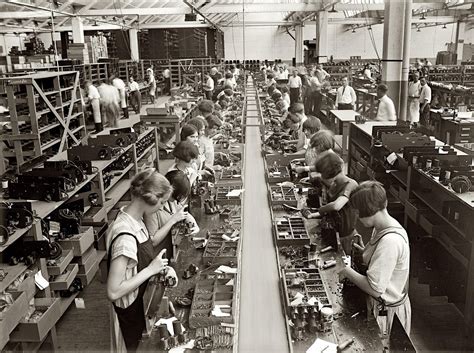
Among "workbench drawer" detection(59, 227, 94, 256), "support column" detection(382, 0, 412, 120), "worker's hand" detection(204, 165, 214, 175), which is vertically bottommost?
"workbench drawer" detection(59, 227, 94, 256)

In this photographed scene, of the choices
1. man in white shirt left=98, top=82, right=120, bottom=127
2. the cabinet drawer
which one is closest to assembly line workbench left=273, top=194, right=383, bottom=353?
the cabinet drawer

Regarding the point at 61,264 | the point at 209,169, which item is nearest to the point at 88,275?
the point at 61,264

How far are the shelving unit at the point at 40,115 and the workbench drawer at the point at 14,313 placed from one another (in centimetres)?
466

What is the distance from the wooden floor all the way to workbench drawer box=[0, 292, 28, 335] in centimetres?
85

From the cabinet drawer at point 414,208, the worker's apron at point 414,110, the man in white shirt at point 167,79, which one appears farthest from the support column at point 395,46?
the man in white shirt at point 167,79

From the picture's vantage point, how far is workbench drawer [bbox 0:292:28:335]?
316 cm

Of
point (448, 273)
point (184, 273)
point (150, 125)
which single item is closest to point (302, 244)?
point (184, 273)

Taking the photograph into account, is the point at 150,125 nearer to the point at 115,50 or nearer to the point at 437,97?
the point at 437,97

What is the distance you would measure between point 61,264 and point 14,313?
97 cm

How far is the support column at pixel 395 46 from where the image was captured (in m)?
10.3

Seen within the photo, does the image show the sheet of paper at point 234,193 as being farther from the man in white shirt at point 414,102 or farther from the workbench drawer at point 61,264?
the man in white shirt at point 414,102

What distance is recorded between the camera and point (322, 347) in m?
2.38

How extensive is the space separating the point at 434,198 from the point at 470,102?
10235 millimetres

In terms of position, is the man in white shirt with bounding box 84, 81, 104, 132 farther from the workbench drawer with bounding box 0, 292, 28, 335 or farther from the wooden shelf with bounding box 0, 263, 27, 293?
the workbench drawer with bounding box 0, 292, 28, 335
